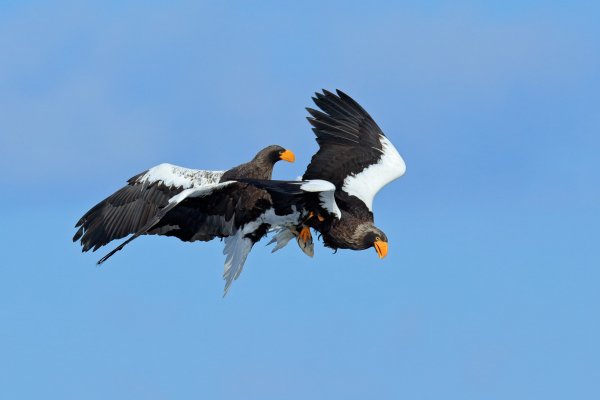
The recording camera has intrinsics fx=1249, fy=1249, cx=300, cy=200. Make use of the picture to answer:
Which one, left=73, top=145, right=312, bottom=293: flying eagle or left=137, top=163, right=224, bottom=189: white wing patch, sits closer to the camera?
left=73, top=145, right=312, bottom=293: flying eagle

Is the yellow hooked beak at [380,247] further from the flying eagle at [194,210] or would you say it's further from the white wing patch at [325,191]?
the flying eagle at [194,210]

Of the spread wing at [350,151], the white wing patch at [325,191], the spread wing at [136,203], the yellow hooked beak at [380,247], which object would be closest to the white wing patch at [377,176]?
the spread wing at [350,151]

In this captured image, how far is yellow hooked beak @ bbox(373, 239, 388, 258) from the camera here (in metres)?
16.0

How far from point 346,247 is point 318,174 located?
149 centimetres

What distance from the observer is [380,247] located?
16.1m

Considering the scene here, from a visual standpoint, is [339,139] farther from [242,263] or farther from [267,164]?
[242,263]

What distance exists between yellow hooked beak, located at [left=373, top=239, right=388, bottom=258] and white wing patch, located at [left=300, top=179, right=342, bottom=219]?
608 mm

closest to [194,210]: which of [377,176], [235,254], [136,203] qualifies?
[235,254]

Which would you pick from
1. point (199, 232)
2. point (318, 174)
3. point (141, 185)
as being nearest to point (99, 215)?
point (141, 185)

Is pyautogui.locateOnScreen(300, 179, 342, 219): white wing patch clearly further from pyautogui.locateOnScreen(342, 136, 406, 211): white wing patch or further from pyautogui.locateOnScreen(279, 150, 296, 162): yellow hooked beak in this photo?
pyautogui.locateOnScreen(279, 150, 296, 162): yellow hooked beak

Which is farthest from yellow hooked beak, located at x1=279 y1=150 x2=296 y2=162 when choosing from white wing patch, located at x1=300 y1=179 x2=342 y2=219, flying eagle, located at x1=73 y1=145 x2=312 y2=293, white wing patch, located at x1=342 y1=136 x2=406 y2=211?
white wing patch, located at x1=300 y1=179 x2=342 y2=219

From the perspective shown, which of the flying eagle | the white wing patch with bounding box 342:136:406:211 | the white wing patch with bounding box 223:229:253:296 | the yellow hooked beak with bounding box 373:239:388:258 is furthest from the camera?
the white wing patch with bounding box 342:136:406:211

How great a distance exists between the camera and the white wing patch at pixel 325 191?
49.7ft

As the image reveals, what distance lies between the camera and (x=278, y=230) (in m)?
16.9
